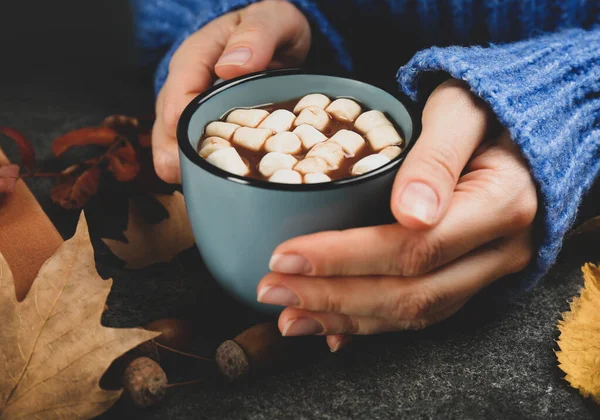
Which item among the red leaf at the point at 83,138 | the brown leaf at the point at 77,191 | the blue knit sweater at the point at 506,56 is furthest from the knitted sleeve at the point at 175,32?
the brown leaf at the point at 77,191

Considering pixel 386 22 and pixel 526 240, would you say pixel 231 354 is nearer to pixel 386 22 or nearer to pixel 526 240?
pixel 526 240

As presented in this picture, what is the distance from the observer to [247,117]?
0.73m

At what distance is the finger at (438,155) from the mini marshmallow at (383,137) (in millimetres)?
31

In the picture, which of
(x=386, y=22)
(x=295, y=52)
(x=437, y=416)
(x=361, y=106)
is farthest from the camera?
(x=386, y=22)

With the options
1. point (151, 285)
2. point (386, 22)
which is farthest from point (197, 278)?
point (386, 22)

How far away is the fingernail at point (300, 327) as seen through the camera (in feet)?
2.14

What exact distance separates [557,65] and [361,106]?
0.85ft

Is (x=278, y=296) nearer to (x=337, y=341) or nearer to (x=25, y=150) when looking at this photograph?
(x=337, y=341)

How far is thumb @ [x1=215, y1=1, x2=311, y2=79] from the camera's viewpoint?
0.82m

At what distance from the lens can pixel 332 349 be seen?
0.69 metres

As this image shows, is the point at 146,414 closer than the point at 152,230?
Yes

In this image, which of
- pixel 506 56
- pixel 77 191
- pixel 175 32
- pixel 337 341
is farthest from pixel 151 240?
pixel 175 32

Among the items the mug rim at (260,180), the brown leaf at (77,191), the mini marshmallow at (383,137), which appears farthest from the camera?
the brown leaf at (77,191)

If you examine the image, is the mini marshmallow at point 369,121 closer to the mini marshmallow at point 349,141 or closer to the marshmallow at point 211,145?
the mini marshmallow at point 349,141
